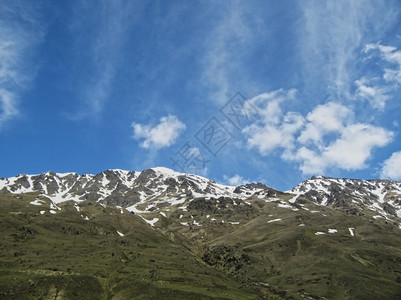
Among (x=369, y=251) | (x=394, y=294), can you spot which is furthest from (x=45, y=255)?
(x=369, y=251)

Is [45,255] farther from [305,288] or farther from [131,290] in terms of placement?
[305,288]

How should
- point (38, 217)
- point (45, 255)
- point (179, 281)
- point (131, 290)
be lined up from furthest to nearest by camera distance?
point (38, 217) < point (45, 255) < point (179, 281) < point (131, 290)

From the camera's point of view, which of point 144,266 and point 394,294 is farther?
point 144,266

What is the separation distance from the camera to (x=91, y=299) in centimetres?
10550

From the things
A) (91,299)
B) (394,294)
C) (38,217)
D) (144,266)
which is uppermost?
(38,217)

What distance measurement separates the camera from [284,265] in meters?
181

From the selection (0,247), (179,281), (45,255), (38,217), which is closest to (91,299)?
(179,281)

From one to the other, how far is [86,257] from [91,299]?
44.2 metres

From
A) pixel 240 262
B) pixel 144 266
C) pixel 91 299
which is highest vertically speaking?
pixel 240 262

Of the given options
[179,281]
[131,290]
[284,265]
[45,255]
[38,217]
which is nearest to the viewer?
[131,290]

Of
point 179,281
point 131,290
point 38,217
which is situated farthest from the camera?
point 38,217

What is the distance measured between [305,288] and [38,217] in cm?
15568

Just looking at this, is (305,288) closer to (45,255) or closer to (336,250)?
(336,250)

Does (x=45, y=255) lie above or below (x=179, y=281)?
above
